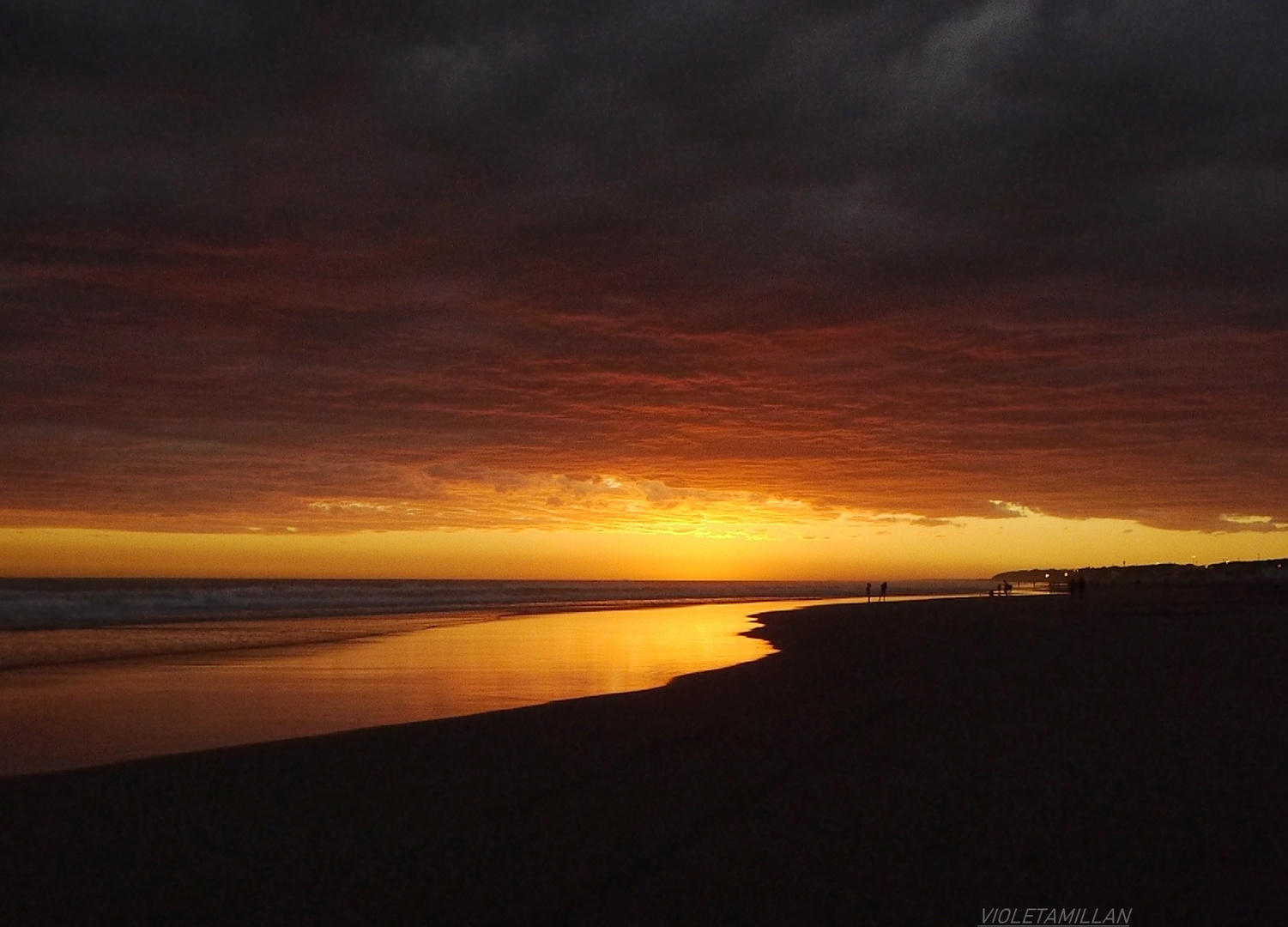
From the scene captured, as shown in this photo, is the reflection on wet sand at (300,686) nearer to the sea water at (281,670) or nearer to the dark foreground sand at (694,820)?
the sea water at (281,670)

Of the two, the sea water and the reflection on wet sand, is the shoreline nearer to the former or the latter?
the sea water

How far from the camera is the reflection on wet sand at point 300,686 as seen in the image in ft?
44.0

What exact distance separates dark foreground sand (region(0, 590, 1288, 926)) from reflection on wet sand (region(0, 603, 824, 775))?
5.52 ft

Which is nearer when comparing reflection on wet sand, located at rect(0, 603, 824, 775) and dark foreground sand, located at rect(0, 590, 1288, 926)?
dark foreground sand, located at rect(0, 590, 1288, 926)

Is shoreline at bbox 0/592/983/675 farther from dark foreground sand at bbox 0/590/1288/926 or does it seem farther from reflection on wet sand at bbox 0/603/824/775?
dark foreground sand at bbox 0/590/1288/926

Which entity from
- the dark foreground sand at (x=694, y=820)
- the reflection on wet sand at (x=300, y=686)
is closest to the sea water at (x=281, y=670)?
the reflection on wet sand at (x=300, y=686)

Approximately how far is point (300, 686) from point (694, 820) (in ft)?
42.8

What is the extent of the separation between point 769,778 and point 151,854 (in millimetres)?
5646

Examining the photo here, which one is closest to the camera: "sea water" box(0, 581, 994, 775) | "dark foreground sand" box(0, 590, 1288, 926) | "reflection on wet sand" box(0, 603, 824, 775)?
"dark foreground sand" box(0, 590, 1288, 926)

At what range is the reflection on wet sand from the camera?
1342cm

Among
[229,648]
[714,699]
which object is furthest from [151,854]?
[229,648]

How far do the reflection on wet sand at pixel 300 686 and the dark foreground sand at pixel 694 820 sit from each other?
5.52ft

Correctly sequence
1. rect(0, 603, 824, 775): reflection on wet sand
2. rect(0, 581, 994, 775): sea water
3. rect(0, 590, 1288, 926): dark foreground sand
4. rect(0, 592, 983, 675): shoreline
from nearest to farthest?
rect(0, 590, 1288, 926): dark foreground sand < rect(0, 603, 824, 775): reflection on wet sand < rect(0, 581, 994, 775): sea water < rect(0, 592, 983, 675): shoreline

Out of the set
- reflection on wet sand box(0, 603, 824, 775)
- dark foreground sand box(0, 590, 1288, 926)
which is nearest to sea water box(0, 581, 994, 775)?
reflection on wet sand box(0, 603, 824, 775)
